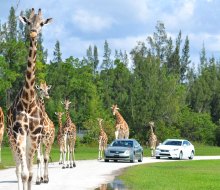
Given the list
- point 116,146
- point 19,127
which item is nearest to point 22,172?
point 19,127

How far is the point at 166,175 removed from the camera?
26.9m

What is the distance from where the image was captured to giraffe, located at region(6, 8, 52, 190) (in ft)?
50.8

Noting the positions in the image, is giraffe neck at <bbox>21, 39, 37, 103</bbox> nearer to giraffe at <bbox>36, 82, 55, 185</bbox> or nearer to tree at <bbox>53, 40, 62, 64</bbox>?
giraffe at <bbox>36, 82, 55, 185</bbox>

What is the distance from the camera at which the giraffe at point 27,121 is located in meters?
15.5

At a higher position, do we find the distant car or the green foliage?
the green foliage

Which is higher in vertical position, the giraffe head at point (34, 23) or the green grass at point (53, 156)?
the giraffe head at point (34, 23)

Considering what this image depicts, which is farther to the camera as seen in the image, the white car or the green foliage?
the green foliage

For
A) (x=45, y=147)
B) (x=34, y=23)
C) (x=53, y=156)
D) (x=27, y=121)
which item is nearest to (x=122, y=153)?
(x=53, y=156)

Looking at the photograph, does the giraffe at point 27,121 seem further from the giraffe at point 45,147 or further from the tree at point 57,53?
the tree at point 57,53

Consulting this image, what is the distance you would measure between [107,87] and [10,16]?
65.7 ft

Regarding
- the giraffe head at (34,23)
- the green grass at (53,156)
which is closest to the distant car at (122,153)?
the green grass at (53,156)

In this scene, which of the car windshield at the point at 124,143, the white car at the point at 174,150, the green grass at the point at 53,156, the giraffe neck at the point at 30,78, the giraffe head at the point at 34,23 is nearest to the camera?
the giraffe head at the point at 34,23

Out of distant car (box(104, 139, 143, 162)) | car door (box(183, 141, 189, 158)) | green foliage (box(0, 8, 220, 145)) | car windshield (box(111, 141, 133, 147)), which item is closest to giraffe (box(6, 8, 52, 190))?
distant car (box(104, 139, 143, 162))

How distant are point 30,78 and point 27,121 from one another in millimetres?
1157
